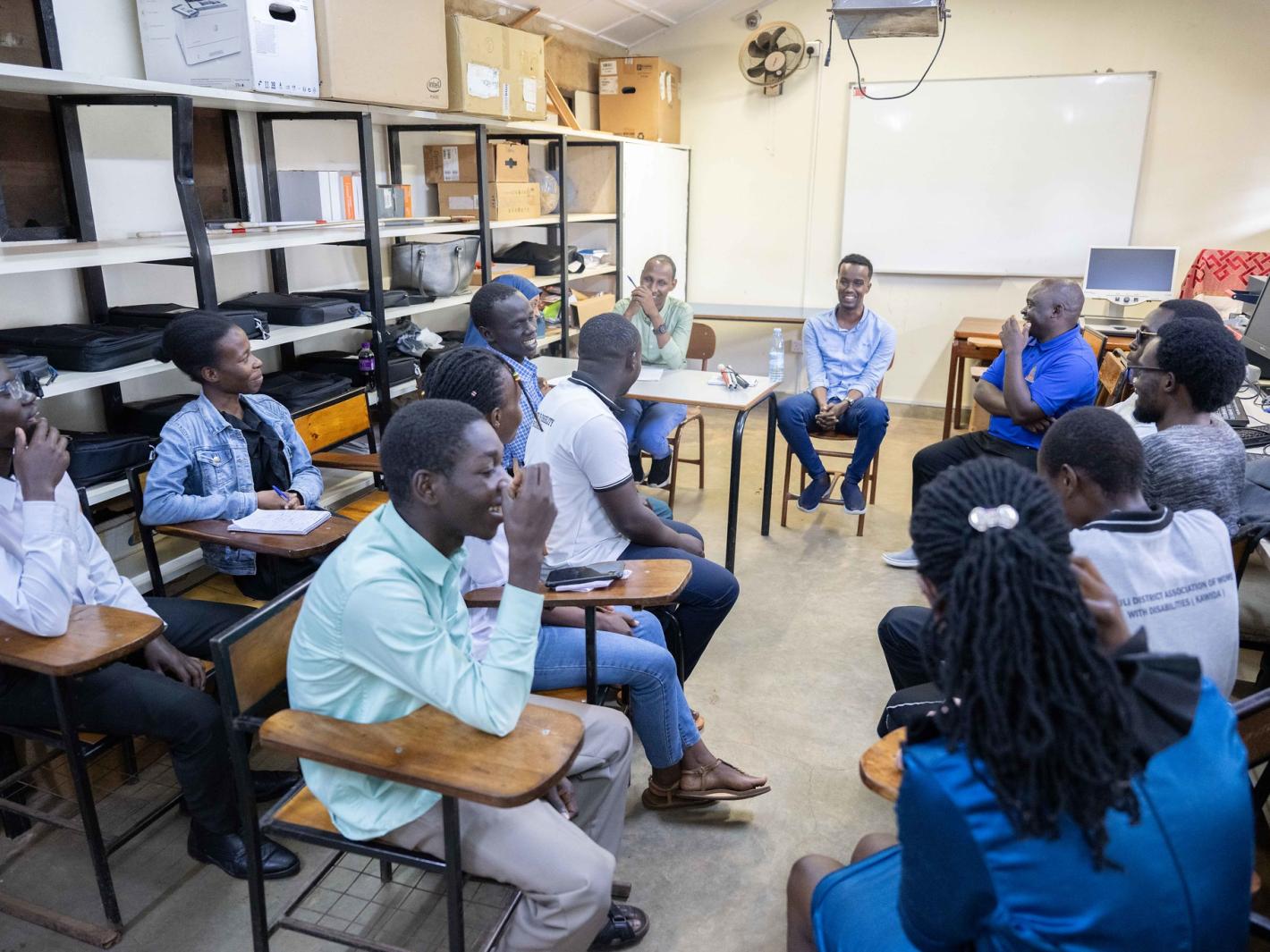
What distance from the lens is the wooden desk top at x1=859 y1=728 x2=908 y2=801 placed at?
127 cm

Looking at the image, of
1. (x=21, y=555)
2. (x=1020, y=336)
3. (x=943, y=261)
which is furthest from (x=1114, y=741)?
(x=943, y=261)

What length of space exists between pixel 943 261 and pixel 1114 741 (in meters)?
5.48

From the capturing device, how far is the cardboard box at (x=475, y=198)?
13.8ft

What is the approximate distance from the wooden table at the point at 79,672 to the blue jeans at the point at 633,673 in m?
0.77

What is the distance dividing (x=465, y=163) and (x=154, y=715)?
3.09 meters

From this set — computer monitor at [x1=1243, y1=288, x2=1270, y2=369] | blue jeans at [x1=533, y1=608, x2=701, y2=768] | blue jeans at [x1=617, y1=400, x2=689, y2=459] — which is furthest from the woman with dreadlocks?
computer monitor at [x1=1243, y1=288, x2=1270, y2=369]

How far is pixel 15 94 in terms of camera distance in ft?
7.95

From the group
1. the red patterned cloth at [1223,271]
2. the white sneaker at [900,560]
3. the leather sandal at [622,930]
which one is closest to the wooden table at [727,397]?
the white sneaker at [900,560]

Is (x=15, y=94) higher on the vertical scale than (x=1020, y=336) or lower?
higher

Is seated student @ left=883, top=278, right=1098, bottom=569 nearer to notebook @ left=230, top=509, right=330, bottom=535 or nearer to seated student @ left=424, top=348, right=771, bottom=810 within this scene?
seated student @ left=424, top=348, right=771, bottom=810

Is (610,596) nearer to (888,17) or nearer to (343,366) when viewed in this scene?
(343,366)

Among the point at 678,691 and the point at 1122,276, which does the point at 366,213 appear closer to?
the point at 678,691

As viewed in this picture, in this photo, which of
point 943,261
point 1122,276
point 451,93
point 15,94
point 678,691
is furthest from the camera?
point 943,261

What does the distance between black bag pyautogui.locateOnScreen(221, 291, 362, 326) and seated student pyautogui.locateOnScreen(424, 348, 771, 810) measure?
3.41 feet
